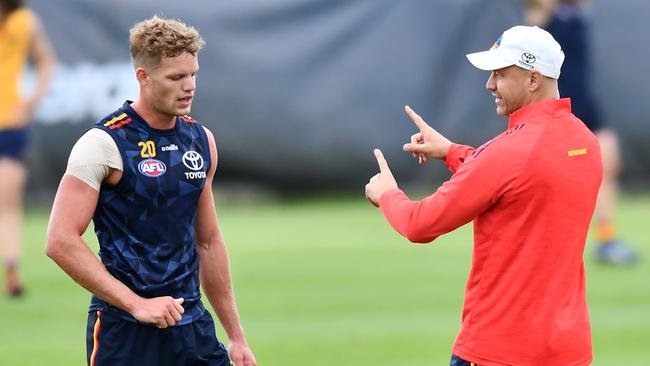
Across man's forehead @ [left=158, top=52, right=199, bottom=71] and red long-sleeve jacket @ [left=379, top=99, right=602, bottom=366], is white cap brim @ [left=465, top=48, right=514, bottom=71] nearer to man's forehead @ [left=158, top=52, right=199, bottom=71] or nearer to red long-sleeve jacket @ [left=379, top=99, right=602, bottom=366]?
red long-sleeve jacket @ [left=379, top=99, right=602, bottom=366]

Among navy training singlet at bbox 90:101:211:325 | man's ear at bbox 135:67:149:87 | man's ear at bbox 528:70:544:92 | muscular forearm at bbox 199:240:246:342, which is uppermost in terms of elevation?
man's ear at bbox 135:67:149:87

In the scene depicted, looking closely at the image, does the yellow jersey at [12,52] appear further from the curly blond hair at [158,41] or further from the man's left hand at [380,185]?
the man's left hand at [380,185]

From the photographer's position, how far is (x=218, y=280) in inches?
217

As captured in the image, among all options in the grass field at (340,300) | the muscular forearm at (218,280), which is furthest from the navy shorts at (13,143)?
the muscular forearm at (218,280)

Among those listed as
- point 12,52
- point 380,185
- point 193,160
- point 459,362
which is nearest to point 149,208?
point 193,160

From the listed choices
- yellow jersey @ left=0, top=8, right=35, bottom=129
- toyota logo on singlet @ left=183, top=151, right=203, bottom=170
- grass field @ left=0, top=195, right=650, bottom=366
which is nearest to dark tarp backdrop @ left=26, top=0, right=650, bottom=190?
grass field @ left=0, top=195, right=650, bottom=366

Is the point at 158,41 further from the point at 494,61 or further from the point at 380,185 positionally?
the point at 494,61

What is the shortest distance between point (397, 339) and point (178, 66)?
4189mm

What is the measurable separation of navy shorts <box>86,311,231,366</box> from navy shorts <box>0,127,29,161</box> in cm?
555

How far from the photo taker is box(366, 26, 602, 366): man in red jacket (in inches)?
192

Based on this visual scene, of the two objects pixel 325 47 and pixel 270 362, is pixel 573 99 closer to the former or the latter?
pixel 270 362

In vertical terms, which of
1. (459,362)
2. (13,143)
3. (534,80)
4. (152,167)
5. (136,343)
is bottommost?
(459,362)

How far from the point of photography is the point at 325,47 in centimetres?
1628

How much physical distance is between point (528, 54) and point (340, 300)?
540 centimetres
